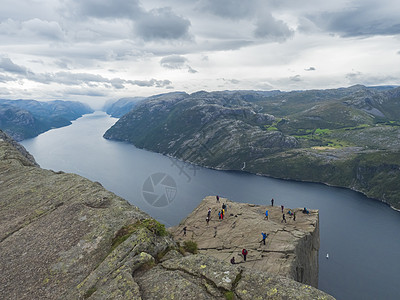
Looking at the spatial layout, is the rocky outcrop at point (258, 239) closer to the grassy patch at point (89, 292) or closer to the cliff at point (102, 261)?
the cliff at point (102, 261)

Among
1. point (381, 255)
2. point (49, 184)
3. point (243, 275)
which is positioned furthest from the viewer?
point (381, 255)

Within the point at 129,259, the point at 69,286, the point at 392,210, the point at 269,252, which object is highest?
the point at 129,259

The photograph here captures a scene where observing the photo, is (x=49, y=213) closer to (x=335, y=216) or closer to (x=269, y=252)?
(x=269, y=252)

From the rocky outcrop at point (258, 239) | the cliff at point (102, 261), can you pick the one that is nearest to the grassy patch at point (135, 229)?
the cliff at point (102, 261)

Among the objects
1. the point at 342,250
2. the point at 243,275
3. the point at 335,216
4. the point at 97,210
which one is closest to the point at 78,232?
the point at 97,210

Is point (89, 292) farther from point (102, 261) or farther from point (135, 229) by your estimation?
point (135, 229)

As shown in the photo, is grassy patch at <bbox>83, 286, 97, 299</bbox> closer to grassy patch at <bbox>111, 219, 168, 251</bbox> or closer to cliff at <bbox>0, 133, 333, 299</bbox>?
cliff at <bbox>0, 133, 333, 299</bbox>

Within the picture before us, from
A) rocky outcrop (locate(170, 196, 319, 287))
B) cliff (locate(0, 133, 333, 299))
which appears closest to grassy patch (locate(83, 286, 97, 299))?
cliff (locate(0, 133, 333, 299))
